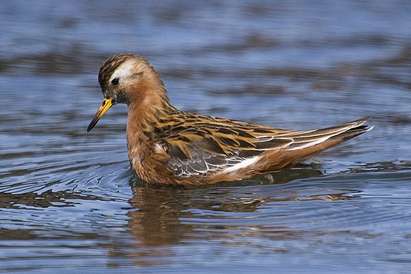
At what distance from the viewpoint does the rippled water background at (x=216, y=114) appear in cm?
954

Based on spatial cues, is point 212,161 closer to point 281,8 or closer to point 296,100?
point 296,100

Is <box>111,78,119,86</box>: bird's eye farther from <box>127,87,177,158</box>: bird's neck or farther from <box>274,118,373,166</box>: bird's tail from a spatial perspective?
<box>274,118,373,166</box>: bird's tail

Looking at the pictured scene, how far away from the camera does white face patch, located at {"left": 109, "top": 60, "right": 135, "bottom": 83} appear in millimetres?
12609

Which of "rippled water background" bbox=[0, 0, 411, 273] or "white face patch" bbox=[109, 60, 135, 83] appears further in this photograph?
"white face patch" bbox=[109, 60, 135, 83]

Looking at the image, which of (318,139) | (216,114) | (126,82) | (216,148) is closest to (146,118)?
(126,82)

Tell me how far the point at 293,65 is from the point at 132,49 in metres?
2.09

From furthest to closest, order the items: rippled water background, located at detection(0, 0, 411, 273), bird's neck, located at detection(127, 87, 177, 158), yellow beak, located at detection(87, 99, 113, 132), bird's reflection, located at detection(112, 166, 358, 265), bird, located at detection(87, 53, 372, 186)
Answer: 1. yellow beak, located at detection(87, 99, 113, 132)
2. bird's neck, located at detection(127, 87, 177, 158)
3. bird, located at detection(87, 53, 372, 186)
4. bird's reflection, located at detection(112, 166, 358, 265)
5. rippled water background, located at detection(0, 0, 411, 273)

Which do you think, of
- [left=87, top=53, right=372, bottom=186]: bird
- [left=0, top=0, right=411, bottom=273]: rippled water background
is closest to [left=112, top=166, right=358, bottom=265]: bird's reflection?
[left=0, top=0, right=411, bottom=273]: rippled water background

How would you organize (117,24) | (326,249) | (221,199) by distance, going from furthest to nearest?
(117,24) → (221,199) → (326,249)

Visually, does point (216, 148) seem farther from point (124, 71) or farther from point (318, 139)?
point (124, 71)

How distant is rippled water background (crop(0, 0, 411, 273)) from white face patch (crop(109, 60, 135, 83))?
816mm

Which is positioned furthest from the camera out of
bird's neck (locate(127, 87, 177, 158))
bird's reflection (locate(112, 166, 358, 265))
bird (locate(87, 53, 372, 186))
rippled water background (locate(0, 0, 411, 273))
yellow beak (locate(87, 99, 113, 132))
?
yellow beak (locate(87, 99, 113, 132))

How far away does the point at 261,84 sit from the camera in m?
15.5

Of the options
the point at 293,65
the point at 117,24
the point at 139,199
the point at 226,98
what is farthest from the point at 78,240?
the point at 117,24
